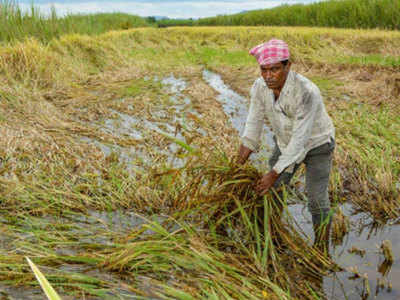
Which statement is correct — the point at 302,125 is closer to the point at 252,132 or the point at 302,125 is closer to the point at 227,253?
the point at 252,132

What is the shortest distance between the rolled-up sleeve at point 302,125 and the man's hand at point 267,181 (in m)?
0.07

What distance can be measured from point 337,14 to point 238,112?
13.1m

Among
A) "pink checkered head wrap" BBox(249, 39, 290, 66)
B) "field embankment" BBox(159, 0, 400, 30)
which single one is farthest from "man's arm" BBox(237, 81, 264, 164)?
"field embankment" BBox(159, 0, 400, 30)

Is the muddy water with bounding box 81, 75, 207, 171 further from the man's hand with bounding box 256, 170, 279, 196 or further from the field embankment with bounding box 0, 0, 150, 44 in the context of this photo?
the field embankment with bounding box 0, 0, 150, 44

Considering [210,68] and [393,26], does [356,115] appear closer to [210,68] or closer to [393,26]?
[210,68]

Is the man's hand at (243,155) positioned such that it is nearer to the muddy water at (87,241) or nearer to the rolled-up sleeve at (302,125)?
the rolled-up sleeve at (302,125)

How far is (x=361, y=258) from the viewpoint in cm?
254

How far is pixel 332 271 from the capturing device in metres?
2.38

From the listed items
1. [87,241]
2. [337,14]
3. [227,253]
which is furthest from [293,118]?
[337,14]

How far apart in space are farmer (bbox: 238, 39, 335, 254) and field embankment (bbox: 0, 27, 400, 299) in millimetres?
211

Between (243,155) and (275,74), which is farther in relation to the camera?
(243,155)

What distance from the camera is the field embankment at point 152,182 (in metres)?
1.98

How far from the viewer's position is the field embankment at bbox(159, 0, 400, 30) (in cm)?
1378

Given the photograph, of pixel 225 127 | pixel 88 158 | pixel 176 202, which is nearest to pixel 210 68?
pixel 225 127
